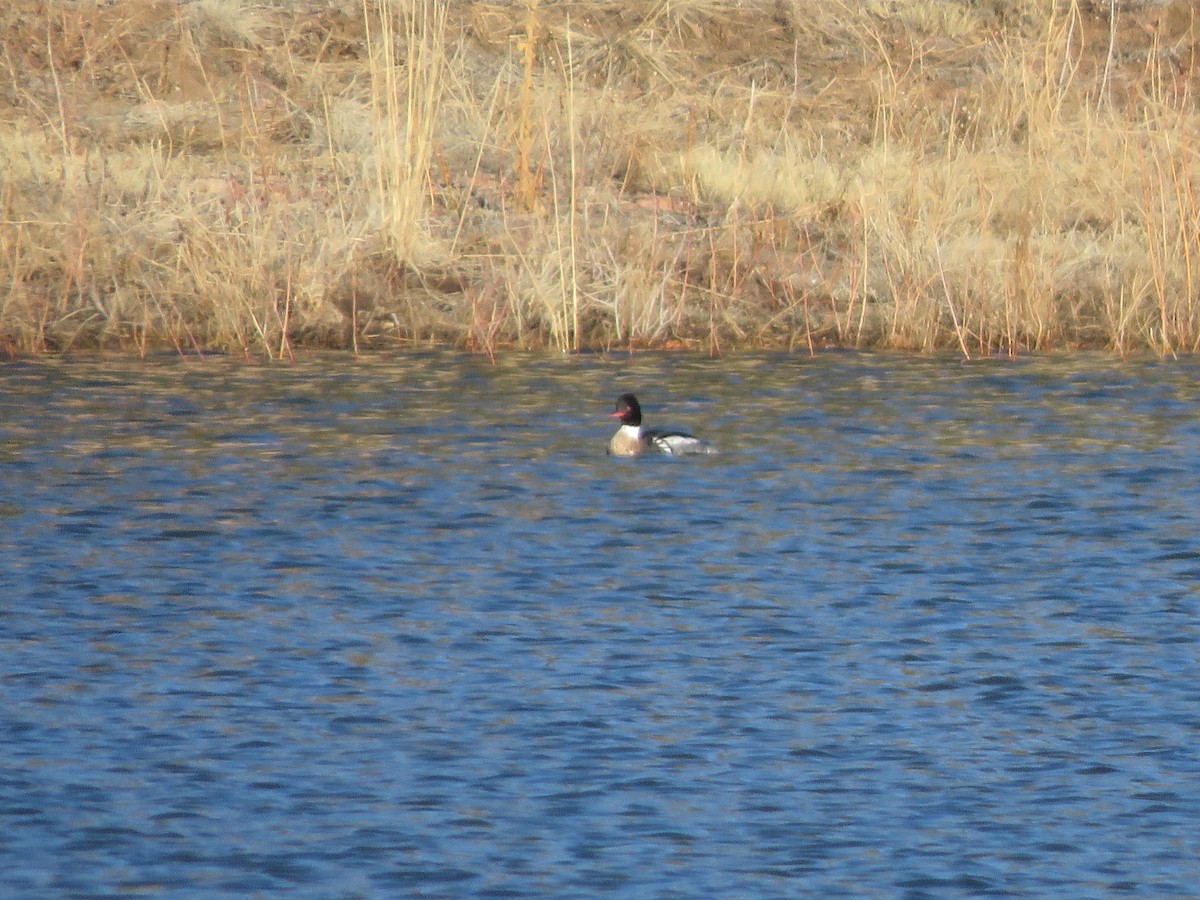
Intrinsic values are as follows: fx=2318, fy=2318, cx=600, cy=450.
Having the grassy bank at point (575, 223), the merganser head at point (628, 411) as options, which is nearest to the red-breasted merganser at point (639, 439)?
the merganser head at point (628, 411)

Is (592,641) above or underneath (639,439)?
underneath

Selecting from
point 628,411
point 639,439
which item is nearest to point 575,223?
point 628,411

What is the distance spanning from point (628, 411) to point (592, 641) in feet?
15.9

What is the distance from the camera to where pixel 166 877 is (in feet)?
21.7

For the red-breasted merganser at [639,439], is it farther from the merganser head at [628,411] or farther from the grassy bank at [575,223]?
the grassy bank at [575,223]

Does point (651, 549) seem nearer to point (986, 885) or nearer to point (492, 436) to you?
point (492, 436)

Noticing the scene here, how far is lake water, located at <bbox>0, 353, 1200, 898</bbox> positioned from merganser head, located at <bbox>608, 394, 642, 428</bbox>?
0.89 ft

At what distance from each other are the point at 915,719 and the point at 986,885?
1725 mm

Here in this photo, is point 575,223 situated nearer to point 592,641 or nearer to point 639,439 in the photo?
point 639,439

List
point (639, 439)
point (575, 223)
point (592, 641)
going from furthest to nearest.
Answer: point (575, 223) < point (639, 439) < point (592, 641)

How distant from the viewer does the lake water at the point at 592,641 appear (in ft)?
22.7

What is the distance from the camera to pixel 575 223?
1717 cm

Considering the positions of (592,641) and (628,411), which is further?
(628,411)

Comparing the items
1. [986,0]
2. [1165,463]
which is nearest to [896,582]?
[1165,463]
